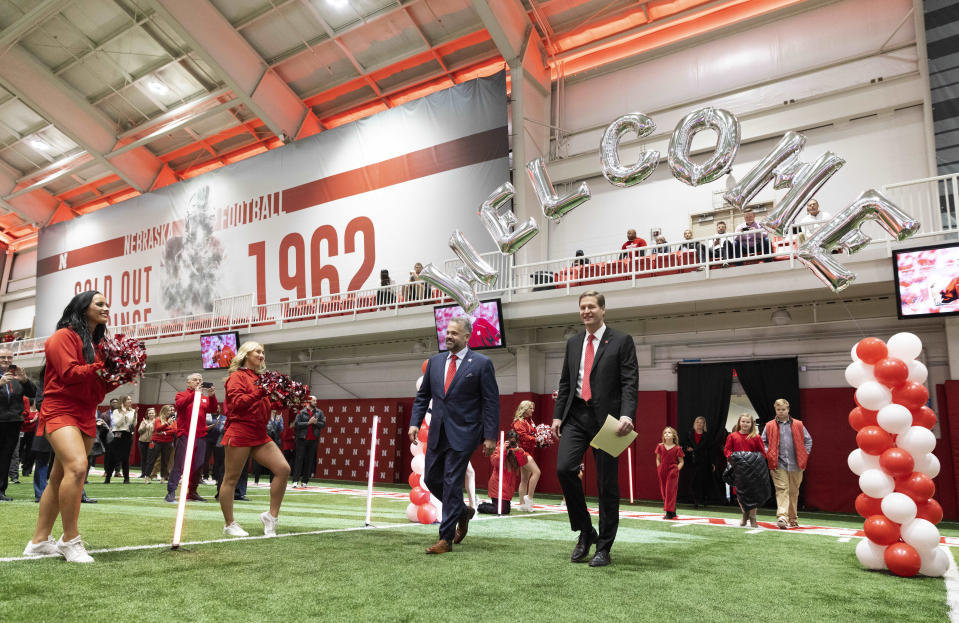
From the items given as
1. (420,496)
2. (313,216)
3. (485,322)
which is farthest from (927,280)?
(313,216)

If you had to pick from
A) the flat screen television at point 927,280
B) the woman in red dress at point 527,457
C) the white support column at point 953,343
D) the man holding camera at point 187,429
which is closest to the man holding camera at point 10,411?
the man holding camera at point 187,429

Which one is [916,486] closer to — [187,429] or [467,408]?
[467,408]

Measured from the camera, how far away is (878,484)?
4469 millimetres

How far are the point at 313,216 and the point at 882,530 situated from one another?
18.5m

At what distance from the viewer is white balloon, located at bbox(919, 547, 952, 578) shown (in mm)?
4172

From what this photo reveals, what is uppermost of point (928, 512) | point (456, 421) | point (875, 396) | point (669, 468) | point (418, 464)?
point (875, 396)

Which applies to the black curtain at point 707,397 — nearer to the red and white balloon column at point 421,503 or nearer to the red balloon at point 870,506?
the red and white balloon column at point 421,503

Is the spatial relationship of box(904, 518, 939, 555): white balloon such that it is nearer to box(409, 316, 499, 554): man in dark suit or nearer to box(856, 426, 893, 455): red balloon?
box(856, 426, 893, 455): red balloon

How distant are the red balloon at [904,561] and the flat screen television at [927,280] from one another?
22.9 ft

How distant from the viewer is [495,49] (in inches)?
736

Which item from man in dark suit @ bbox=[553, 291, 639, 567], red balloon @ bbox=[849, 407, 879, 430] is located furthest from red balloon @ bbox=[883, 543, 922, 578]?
man in dark suit @ bbox=[553, 291, 639, 567]

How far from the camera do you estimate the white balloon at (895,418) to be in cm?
443

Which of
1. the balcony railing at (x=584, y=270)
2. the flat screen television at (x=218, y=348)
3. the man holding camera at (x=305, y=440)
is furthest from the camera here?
the flat screen television at (x=218, y=348)

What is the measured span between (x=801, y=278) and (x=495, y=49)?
11315mm
